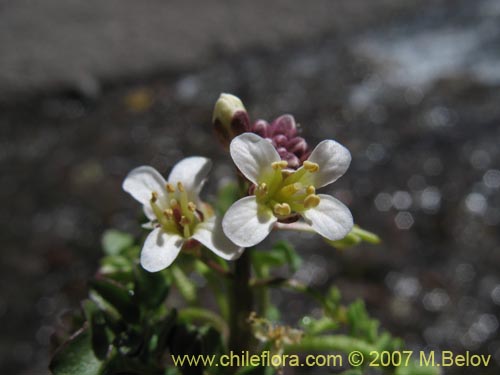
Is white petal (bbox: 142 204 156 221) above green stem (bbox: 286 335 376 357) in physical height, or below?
above

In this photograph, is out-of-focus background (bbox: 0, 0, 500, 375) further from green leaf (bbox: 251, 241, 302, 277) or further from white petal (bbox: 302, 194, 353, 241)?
white petal (bbox: 302, 194, 353, 241)

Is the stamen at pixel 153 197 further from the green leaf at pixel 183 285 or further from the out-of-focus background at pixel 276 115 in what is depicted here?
the out-of-focus background at pixel 276 115

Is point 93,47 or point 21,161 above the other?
point 93,47

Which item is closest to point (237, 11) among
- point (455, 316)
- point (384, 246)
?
point (384, 246)

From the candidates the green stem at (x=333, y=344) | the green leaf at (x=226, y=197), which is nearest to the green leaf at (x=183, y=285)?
the green leaf at (x=226, y=197)

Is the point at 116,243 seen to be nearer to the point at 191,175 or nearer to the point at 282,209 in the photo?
the point at 191,175

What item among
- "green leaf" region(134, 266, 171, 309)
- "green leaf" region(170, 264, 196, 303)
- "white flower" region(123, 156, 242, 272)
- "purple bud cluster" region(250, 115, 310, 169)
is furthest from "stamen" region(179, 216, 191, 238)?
"green leaf" region(170, 264, 196, 303)

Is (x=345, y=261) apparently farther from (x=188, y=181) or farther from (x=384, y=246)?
(x=188, y=181)
